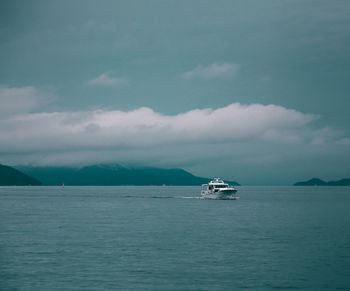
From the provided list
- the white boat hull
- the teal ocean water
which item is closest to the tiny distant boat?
the white boat hull

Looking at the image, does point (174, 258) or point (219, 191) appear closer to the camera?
point (174, 258)

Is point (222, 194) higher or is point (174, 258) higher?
point (222, 194)

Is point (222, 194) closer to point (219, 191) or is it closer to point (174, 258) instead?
point (219, 191)

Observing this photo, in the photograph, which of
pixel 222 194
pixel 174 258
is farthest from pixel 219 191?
pixel 174 258

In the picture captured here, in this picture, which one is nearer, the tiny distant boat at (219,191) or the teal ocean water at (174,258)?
the teal ocean water at (174,258)

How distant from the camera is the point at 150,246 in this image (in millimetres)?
52312

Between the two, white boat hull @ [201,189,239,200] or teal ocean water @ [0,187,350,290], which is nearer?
teal ocean water @ [0,187,350,290]

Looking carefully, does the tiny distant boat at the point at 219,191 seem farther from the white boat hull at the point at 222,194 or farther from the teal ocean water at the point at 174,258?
the teal ocean water at the point at 174,258

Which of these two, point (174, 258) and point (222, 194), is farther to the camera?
point (222, 194)

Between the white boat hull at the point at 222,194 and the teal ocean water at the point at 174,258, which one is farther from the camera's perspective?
the white boat hull at the point at 222,194

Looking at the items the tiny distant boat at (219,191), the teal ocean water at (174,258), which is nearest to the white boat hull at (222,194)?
the tiny distant boat at (219,191)

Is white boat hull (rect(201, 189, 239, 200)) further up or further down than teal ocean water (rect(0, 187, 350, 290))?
further up

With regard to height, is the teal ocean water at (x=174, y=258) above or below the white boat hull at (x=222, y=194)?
below

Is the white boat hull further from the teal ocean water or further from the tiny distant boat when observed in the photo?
the teal ocean water
